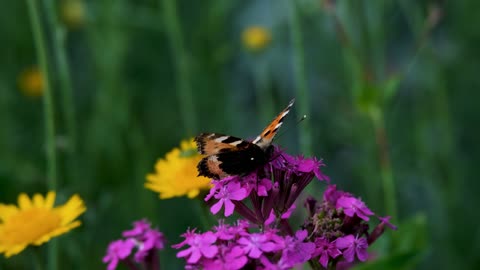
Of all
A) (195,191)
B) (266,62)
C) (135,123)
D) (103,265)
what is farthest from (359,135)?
(195,191)

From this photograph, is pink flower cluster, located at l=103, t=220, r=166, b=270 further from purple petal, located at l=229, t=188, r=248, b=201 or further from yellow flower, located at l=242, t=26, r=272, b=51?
yellow flower, located at l=242, t=26, r=272, b=51

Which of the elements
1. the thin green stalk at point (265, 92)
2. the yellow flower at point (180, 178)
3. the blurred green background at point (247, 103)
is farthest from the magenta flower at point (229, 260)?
the thin green stalk at point (265, 92)

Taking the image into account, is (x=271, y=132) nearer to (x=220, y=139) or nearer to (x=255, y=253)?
(x=220, y=139)

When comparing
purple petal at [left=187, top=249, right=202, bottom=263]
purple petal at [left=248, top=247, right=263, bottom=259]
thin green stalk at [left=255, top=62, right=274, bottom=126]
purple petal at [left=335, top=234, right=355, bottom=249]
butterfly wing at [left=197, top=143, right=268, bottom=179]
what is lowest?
thin green stalk at [left=255, top=62, right=274, bottom=126]

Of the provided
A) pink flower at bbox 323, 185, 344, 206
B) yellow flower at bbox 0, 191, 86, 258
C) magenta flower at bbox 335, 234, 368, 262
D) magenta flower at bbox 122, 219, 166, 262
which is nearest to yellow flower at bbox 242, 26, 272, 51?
yellow flower at bbox 0, 191, 86, 258

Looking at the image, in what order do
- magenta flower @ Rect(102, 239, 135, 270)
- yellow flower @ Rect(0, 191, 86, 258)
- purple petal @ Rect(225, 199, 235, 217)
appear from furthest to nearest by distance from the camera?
yellow flower @ Rect(0, 191, 86, 258)
magenta flower @ Rect(102, 239, 135, 270)
purple petal @ Rect(225, 199, 235, 217)

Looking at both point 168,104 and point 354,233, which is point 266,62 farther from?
point 354,233

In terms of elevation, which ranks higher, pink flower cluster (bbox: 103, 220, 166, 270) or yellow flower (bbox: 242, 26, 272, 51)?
yellow flower (bbox: 242, 26, 272, 51)

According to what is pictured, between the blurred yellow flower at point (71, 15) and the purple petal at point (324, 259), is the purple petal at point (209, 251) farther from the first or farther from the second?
the blurred yellow flower at point (71, 15)
